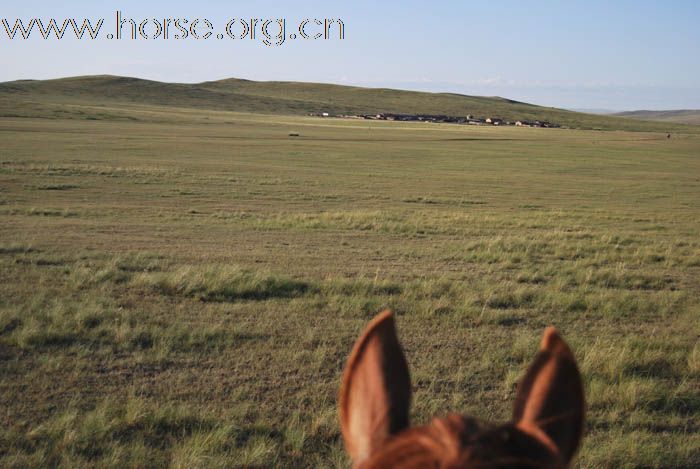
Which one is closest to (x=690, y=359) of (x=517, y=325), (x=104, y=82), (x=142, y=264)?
(x=517, y=325)

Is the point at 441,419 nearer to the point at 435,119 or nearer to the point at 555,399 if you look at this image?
the point at 555,399

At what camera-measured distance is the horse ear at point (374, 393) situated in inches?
45.4

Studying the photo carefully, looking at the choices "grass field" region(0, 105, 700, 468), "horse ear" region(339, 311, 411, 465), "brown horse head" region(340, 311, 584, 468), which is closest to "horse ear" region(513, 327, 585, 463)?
"brown horse head" region(340, 311, 584, 468)

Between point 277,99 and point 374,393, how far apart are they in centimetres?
16135

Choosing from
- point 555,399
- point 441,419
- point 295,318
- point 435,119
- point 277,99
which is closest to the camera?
point 441,419

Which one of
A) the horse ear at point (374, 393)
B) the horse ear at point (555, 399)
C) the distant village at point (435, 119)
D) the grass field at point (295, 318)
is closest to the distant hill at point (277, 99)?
the distant village at point (435, 119)

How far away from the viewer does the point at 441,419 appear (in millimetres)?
927

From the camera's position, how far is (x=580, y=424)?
112 cm

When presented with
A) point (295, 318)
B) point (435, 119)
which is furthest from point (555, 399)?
point (435, 119)

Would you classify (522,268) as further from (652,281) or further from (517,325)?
(517,325)

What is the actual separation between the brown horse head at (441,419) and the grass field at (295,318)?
3.78 m

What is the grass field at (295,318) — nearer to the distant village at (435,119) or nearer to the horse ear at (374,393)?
the horse ear at (374,393)

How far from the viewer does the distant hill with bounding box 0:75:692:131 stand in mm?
139000

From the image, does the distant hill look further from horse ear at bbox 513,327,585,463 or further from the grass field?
horse ear at bbox 513,327,585,463
